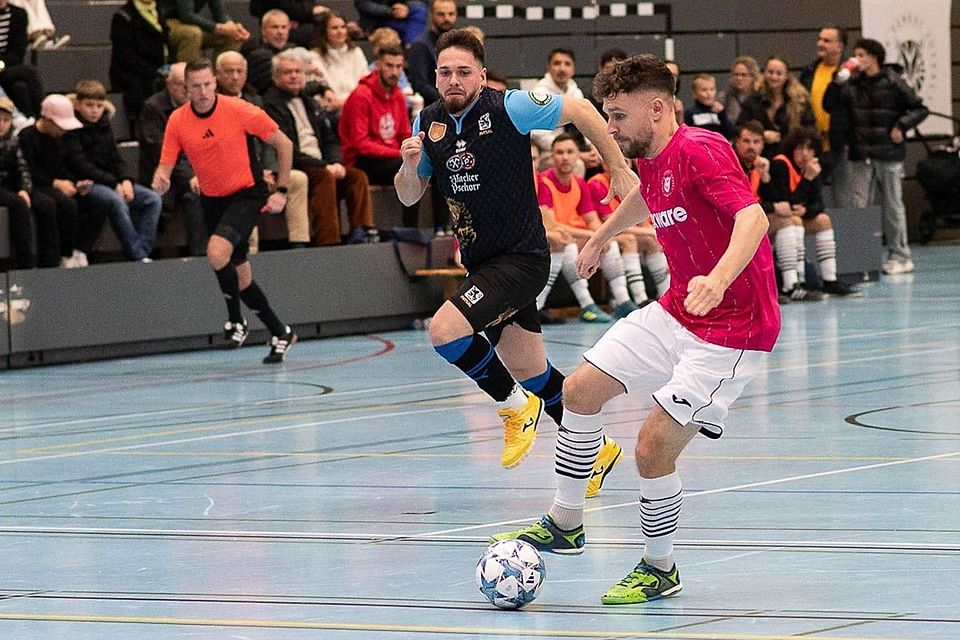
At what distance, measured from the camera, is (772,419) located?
980 cm

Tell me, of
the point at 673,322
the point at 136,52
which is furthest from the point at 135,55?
the point at 673,322

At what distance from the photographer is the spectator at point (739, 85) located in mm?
20125

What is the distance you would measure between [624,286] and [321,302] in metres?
2.92

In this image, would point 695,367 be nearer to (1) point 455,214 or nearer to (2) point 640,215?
(2) point 640,215

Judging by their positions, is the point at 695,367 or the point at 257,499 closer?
the point at 695,367

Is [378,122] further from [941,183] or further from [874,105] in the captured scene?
[941,183]

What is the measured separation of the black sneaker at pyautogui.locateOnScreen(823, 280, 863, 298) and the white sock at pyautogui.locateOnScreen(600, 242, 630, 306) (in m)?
2.96

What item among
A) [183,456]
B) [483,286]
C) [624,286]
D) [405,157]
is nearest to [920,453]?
[483,286]

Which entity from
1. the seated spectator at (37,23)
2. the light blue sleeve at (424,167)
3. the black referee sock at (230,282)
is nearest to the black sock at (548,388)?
→ the light blue sleeve at (424,167)

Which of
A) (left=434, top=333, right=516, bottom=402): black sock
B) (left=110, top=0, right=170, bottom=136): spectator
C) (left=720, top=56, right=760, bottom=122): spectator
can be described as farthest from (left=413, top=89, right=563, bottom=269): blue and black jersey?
(left=720, top=56, right=760, bottom=122): spectator

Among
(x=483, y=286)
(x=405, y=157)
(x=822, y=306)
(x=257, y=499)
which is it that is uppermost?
(x=405, y=157)

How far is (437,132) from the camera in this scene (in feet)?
26.1

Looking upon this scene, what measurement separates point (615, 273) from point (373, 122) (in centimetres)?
277

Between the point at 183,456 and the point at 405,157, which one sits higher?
the point at 405,157
